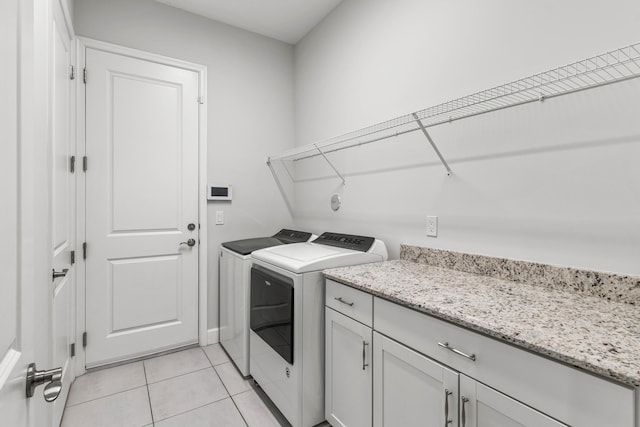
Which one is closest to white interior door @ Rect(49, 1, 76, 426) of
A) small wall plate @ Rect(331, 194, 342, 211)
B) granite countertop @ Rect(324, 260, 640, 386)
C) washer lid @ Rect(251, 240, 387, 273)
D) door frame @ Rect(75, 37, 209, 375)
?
door frame @ Rect(75, 37, 209, 375)

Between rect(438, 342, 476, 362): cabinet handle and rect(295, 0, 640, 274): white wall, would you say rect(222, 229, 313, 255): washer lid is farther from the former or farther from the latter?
rect(438, 342, 476, 362): cabinet handle

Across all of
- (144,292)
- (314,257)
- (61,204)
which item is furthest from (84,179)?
(314,257)

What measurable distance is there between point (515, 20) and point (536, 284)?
1200 mm

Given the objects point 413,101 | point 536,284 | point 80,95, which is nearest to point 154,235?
point 80,95

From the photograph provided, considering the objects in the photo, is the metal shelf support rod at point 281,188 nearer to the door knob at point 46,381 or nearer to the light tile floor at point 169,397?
the light tile floor at point 169,397

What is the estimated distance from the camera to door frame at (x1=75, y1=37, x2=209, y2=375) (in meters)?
2.13

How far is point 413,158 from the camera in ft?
6.22

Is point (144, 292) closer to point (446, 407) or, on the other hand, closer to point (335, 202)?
point (335, 202)

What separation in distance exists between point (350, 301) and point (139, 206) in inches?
72.8

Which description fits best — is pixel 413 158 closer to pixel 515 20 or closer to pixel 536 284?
pixel 515 20

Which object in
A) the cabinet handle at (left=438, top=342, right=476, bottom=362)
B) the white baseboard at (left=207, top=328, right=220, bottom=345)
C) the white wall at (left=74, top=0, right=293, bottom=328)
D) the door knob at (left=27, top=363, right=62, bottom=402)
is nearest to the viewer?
the door knob at (left=27, top=363, right=62, bottom=402)

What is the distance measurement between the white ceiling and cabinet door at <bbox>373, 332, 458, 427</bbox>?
2541mm

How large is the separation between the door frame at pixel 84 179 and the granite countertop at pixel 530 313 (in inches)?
58.8

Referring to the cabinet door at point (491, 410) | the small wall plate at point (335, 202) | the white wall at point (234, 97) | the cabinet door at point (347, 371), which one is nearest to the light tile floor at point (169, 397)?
the cabinet door at point (347, 371)
